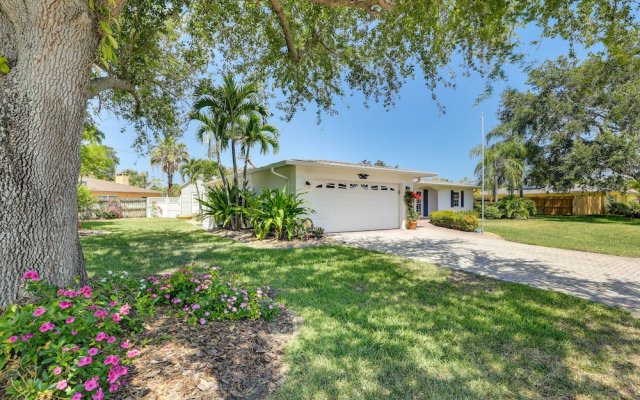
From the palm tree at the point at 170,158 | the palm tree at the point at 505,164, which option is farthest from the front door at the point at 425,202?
the palm tree at the point at 170,158

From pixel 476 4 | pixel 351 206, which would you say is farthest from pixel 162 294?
pixel 351 206

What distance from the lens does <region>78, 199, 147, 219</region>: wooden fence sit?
829 inches

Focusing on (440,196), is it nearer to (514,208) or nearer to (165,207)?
(514,208)

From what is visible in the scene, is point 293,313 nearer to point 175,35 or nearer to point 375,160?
point 175,35

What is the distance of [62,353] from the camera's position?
6.03 feet

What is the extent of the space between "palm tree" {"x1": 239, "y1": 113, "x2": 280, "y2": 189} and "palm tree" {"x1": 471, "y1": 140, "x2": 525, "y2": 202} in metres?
16.7

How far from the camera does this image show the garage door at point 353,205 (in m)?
11.5

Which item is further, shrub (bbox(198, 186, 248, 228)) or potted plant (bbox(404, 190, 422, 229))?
potted plant (bbox(404, 190, 422, 229))

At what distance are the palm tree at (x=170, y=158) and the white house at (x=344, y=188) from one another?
20499 mm

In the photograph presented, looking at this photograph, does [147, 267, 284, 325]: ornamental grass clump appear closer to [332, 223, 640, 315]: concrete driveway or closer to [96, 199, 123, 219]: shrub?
[332, 223, 640, 315]: concrete driveway

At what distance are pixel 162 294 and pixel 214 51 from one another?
6.63m

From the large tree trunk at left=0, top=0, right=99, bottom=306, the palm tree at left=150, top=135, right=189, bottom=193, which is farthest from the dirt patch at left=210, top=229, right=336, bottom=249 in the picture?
the palm tree at left=150, top=135, right=189, bottom=193

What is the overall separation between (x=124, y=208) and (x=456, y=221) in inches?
954

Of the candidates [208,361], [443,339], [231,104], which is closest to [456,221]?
[231,104]
